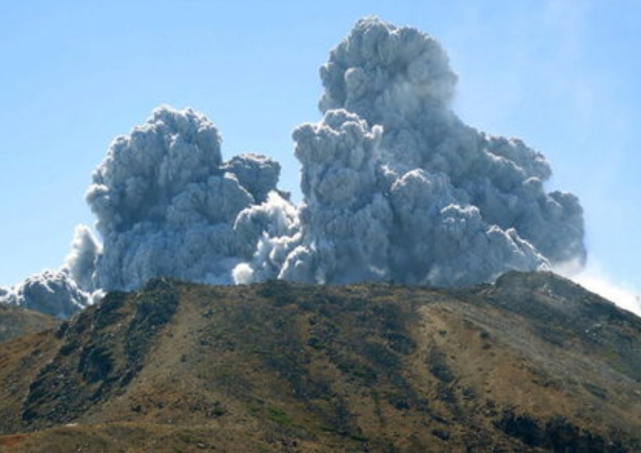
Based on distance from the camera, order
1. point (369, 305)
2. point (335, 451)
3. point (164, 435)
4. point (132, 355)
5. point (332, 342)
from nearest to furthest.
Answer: point (164, 435) < point (335, 451) < point (132, 355) < point (332, 342) < point (369, 305)

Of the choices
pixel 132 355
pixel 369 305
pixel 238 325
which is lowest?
pixel 132 355

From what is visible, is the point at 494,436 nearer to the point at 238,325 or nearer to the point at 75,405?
the point at 238,325

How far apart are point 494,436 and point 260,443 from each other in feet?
133

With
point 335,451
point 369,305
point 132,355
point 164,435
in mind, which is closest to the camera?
point 164,435

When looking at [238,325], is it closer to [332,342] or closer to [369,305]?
[332,342]

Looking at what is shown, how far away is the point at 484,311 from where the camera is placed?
196375 millimetres

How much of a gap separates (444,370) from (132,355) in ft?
172

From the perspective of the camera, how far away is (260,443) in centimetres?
12162

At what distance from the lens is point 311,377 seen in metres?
158

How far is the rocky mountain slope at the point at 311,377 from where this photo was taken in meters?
134

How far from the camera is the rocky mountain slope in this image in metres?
134

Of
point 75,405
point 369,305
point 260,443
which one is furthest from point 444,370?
point 75,405

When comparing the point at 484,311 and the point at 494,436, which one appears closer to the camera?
the point at 494,436

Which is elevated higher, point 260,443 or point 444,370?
point 444,370
